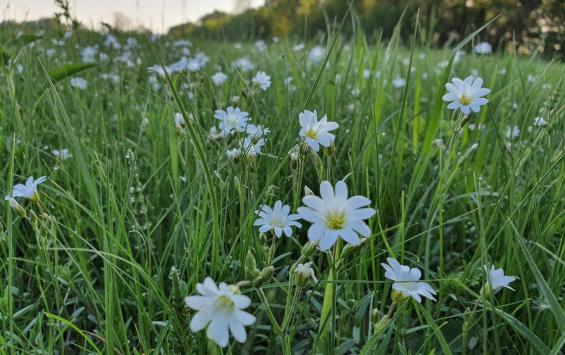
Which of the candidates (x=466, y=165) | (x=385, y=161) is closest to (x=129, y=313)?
(x=385, y=161)

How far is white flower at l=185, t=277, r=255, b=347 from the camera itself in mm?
555

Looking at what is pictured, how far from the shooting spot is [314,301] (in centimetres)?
103

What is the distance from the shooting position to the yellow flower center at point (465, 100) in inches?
45.6

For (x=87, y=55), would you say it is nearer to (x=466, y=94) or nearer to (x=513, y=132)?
(x=513, y=132)

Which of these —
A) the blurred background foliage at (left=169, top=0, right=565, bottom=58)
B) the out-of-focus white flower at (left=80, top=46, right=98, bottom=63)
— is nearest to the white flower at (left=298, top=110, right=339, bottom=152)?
the out-of-focus white flower at (left=80, top=46, right=98, bottom=63)

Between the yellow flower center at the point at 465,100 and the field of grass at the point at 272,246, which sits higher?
the yellow flower center at the point at 465,100

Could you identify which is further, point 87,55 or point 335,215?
point 87,55

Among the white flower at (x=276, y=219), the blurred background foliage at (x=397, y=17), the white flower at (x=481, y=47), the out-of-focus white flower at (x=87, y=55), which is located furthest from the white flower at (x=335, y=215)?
the blurred background foliage at (x=397, y=17)

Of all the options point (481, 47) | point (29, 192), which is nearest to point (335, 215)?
point (29, 192)

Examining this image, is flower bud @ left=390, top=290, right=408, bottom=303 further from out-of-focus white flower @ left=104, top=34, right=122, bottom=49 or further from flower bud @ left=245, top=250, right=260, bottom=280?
out-of-focus white flower @ left=104, top=34, right=122, bottom=49

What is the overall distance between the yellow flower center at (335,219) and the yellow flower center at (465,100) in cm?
61

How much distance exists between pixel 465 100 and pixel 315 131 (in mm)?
395

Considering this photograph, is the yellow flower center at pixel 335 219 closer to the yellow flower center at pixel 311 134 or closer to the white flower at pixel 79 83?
the yellow flower center at pixel 311 134

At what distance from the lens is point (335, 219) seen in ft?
2.24
